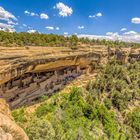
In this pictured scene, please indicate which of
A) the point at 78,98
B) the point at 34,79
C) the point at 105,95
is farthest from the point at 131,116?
the point at 34,79

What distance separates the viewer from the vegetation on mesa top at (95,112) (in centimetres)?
2943

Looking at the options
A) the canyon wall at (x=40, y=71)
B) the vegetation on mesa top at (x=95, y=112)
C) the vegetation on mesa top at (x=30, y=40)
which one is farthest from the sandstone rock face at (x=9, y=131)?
the vegetation on mesa top at (x=30, y=40)

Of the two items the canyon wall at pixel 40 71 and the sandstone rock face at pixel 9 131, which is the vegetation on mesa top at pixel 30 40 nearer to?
the canyon wall at pixel 40 71

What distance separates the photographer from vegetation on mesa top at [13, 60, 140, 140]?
1159 inches

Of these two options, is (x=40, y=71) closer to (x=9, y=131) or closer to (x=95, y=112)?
(x=95, y=112)

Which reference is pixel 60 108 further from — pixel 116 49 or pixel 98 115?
pixel 116 49

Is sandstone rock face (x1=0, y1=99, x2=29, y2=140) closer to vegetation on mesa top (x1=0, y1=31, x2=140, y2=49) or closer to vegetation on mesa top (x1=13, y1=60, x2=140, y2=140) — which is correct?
vegetation on mesa top (x1=13, y1=60, x2=140, y2=140)

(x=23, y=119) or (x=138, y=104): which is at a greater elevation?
(x=23, y=119)

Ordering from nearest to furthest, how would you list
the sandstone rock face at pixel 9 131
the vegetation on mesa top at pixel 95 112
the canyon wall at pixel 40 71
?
the sandstone rock face at pixel 9 131 → the vegetation on mesa top at pixel 95 112 → the canyon wall at pixel 40 71

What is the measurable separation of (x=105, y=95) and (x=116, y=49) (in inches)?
489

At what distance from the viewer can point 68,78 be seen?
45500mm

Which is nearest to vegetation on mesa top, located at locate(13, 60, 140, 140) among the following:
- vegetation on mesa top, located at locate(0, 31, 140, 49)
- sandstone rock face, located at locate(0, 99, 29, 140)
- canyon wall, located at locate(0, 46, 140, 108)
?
canyon wall, located at locate(0, 46, 140, 108)

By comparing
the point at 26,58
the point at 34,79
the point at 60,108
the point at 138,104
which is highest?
the point at 26,58

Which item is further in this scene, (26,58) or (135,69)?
(135,69)
